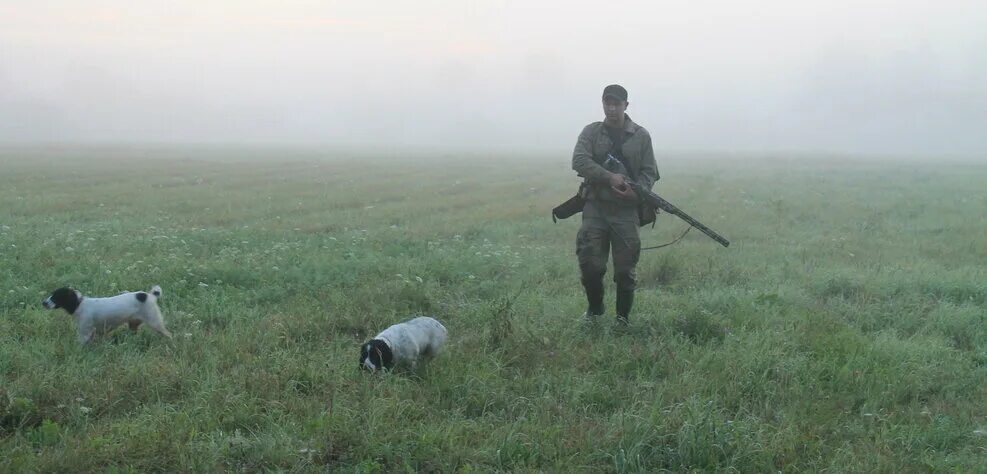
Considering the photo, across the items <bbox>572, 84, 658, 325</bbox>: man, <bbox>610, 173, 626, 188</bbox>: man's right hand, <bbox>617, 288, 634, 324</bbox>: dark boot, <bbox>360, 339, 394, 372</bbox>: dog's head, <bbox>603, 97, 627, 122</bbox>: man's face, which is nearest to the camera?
<bbox>360, 339, 394, 372</bbox>: dog's head

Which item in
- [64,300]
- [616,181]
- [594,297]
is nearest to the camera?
[64,300]

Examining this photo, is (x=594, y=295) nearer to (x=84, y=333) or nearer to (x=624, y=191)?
(x=624, y=191)

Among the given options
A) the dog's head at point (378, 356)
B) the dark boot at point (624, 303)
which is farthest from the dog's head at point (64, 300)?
the dark boot at point (624, 303)

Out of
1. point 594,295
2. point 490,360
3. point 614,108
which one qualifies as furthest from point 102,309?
point 614,108

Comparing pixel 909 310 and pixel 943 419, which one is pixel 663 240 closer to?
pixel 909 310

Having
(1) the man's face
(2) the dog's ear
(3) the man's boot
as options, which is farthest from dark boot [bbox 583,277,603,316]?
(2) the dog's ear

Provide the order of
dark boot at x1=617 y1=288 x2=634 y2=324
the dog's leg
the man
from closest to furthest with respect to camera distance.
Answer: the dog's leg
the man
dark boot at x1=617 y1=288 x2=634 y2=324

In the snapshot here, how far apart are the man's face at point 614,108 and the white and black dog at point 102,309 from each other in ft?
14.1

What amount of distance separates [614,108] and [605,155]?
1.54 feet

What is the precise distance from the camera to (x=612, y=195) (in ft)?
22.0

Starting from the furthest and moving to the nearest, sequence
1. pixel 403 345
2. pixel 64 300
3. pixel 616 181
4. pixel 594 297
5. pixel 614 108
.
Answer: pixel 594 297
pixel 614 108
pixel 616 181
pixel 64 300
pixel 403 345

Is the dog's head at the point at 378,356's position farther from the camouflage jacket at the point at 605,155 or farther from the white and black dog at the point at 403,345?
the camouflage jacket at the point at 605,155

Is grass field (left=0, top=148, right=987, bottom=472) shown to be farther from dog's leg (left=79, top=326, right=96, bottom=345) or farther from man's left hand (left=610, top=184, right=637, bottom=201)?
man's left hand (left=610, top=184, right=637, bottom=201)

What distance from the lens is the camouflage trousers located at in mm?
6789
